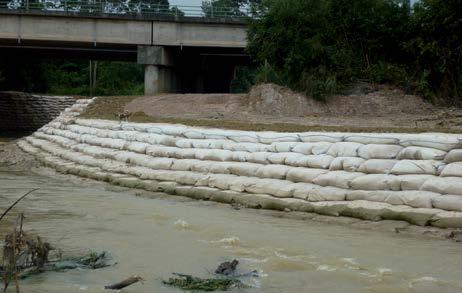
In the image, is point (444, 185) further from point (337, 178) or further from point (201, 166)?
point (201, 166)

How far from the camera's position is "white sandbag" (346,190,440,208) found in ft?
20.6

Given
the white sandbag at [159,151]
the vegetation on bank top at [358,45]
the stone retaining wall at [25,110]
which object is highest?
the vegetation on bank top at [358,45]

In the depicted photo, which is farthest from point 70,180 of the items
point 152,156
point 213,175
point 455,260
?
point 455,260

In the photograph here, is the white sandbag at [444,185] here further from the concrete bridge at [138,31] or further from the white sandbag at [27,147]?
the concrete bridge at [138,31]

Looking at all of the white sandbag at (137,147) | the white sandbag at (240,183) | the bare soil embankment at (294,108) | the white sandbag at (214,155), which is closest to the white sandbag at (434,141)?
the white sandbag at (240,183)

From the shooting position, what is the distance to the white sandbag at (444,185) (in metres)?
6.15

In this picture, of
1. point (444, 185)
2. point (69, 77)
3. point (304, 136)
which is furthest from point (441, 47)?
point (69, 77)

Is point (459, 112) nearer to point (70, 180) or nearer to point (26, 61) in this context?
point (70, 180)

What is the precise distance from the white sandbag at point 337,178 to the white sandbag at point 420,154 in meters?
0.52

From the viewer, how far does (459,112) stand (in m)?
14.8

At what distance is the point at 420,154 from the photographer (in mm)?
6809

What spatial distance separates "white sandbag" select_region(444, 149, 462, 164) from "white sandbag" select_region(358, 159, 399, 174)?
59 centimetres

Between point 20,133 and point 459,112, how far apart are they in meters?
15.1

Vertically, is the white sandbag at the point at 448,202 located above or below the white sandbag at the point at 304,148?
below
